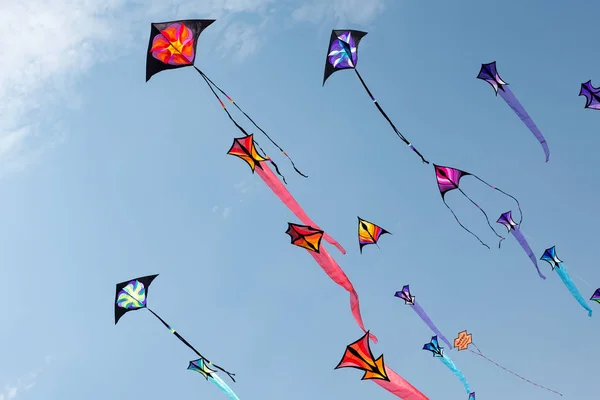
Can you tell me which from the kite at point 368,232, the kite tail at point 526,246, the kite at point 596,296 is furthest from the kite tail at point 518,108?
the kite at point 596,296

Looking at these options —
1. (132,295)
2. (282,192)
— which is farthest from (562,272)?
(132,295)

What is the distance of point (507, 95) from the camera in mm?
16156

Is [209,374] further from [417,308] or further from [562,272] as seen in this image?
[562,272]

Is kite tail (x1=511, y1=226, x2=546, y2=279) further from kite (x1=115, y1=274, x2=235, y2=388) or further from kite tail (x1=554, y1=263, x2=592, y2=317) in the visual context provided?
kite (x1=115, y1=274, x2=235, y2=388)

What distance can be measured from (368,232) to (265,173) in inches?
252

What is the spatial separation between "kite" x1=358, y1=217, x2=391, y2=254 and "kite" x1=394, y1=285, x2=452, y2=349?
150 inches

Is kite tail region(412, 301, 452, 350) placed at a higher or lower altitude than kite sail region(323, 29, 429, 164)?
lower

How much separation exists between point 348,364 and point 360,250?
6251mm

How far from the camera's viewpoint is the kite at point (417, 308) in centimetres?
2011

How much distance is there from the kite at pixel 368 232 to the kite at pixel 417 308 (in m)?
3.81

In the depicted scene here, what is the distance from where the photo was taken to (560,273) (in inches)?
802

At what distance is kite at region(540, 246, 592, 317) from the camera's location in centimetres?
1989

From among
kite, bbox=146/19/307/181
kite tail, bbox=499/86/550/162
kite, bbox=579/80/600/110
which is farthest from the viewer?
kite, bbox=579/80/600/110

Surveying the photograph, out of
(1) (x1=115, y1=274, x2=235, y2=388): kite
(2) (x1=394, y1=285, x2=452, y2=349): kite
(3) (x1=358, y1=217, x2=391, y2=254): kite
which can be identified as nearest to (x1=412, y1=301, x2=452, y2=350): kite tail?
(2) (x1=394, y1=285, x2=452, y2=349): kite
